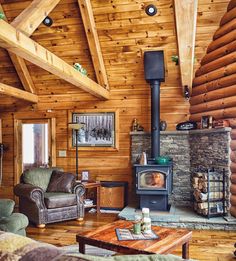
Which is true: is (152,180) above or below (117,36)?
below

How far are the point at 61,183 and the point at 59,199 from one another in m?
0.45

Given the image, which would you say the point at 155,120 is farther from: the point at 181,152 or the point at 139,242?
the point at 139,242

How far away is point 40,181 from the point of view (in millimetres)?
5691

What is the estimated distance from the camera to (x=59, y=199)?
5246mm

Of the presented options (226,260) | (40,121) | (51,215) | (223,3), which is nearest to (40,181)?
(51,215)

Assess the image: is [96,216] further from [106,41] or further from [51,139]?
[106,41]

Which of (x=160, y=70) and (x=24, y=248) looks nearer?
(x=24, y=248)

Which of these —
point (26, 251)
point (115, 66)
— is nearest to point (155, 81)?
point (115, 66)

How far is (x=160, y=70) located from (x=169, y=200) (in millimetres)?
2490

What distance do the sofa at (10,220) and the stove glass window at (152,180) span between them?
252 centimetres

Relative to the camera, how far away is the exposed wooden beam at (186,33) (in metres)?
4.18

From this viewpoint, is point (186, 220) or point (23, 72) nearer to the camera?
point (186, 220)

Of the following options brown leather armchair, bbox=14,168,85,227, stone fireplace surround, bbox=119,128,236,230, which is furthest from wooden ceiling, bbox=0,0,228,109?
brown leather armchair, bbox=14,168,85,227

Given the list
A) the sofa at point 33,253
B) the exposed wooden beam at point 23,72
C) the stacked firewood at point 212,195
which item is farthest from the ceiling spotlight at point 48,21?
the sofa at point 33,253
